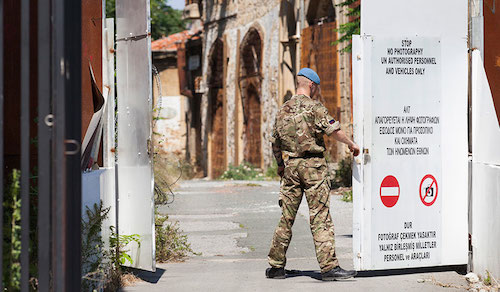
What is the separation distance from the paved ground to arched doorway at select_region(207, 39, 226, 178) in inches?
524

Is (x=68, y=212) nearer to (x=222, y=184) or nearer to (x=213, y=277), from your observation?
(x=213, y=277)

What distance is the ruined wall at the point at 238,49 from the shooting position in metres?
22.3

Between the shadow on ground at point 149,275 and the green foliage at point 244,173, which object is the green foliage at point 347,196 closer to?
the shadow on ground at point 149,275

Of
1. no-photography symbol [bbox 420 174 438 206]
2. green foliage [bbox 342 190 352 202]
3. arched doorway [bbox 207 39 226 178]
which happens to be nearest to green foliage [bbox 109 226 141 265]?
no-photography symbol [bbox 420 174 438 206]

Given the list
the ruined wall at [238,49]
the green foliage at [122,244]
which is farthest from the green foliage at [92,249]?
the ruined wall at [238,49]

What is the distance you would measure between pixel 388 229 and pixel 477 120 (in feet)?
3.82

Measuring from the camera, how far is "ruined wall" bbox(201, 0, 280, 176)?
22.3 meters

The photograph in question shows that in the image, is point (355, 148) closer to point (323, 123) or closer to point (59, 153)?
point (323, 123)

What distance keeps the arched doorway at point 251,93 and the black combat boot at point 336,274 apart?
1670 cm

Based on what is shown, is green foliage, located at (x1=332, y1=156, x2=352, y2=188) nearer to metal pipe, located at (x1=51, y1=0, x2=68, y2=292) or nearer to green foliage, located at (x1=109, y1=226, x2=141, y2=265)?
green foliage, located at (x1=109, y1=226, x2=141, y2=265)

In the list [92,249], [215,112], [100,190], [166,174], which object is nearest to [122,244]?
[100,190]

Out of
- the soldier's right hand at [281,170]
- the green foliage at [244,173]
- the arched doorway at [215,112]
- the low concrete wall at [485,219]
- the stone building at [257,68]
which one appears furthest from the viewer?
the arched doorway at [215,112]

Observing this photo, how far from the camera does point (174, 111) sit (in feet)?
109

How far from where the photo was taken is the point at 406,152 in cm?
692
